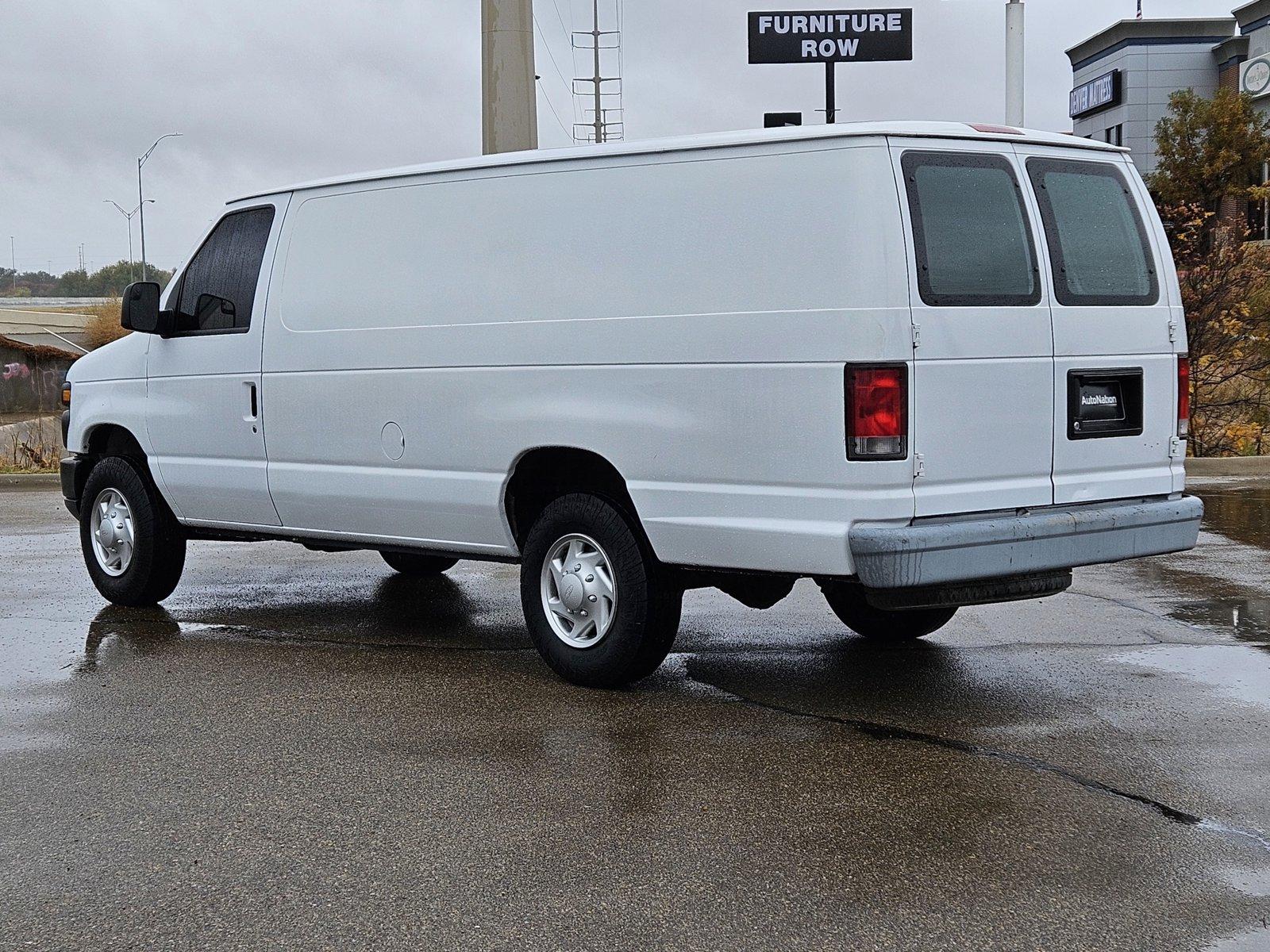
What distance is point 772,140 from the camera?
20.3ft

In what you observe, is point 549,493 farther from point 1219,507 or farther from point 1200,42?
point 1200,42

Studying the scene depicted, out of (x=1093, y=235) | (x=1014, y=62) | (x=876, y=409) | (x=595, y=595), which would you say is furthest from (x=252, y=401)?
(x=1014, y=62)

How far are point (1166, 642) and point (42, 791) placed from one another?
517 centimetres

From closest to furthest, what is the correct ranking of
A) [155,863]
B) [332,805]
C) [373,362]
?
[155,863] < [332,805] < [373,362]

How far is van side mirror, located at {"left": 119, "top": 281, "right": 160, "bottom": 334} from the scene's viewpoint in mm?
8555

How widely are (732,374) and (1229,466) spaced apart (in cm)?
1192

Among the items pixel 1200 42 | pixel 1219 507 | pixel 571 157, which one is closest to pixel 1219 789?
pixel 571 157

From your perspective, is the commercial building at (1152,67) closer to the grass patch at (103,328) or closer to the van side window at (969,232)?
the grass patch at (103,328)

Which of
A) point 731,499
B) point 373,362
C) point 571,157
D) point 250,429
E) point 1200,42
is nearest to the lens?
point 731,499

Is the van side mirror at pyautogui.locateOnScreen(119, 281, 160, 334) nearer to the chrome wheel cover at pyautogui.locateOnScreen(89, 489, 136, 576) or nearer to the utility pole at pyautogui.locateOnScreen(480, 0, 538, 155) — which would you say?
the chrome wheel cover at pyautogui.locateOnScreen(89, 489, 136, 576)

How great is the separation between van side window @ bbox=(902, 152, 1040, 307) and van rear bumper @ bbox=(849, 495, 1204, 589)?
86 cm

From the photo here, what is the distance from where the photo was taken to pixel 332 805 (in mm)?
5211

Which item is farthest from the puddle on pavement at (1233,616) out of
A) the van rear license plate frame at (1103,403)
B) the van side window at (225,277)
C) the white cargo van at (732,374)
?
the van side window at (225,277)

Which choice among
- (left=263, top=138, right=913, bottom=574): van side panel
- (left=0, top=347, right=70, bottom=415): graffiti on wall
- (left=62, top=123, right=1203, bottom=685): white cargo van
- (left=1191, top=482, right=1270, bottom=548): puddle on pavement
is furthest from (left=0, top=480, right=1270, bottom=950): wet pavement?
(left=0, top=347, right=70, bottom=415): graffiti on wall
